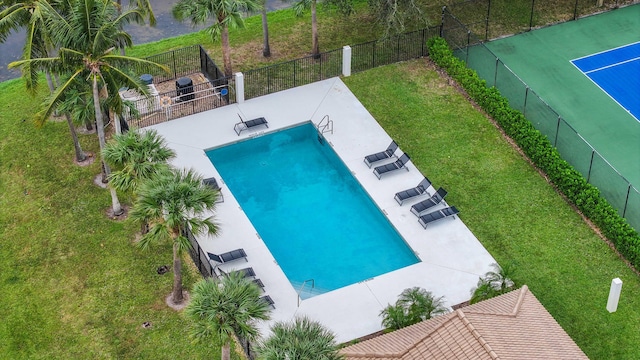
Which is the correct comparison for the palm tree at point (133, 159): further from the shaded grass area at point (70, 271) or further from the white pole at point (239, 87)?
the white pole at point (239, 87)

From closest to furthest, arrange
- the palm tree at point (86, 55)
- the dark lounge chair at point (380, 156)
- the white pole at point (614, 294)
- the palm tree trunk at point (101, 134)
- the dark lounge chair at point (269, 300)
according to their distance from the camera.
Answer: the palm tree at point (86, 55) → the white pole at point (614, 294) → the dark lounge chair at point (269, 300) → the palm tree trunk at point (101, 134) → the dark lounge chair at point (380, 156)

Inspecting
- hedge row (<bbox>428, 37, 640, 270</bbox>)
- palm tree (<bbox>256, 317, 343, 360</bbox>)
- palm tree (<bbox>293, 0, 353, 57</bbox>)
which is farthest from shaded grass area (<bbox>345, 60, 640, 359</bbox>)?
palm tree (<bbox>256, 317, 343, 360</bbox>)

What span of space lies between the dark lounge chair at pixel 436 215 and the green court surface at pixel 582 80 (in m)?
6.05

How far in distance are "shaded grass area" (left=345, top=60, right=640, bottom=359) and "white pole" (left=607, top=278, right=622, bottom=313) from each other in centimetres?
31

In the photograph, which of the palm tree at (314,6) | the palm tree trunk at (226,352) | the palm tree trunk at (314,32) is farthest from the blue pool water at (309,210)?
the palm tree trunk at (226,352)

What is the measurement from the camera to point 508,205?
4191 cm

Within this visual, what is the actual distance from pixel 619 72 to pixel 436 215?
14234mm

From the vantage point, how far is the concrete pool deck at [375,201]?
37.6 metres

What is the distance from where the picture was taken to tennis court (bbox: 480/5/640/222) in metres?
43.5

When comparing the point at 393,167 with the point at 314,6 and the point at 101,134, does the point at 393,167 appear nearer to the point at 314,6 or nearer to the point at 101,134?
the point at 314,6

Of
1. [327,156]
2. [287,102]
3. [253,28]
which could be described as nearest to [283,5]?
[253,28]

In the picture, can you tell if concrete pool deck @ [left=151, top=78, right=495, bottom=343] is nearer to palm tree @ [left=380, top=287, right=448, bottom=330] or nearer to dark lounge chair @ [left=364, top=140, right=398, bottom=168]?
dark lounge chair @ [left=364, top=140, right=398, bottom=168]

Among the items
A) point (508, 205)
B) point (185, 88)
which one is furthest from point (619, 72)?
point (185, 88)

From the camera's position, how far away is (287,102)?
155 ft
